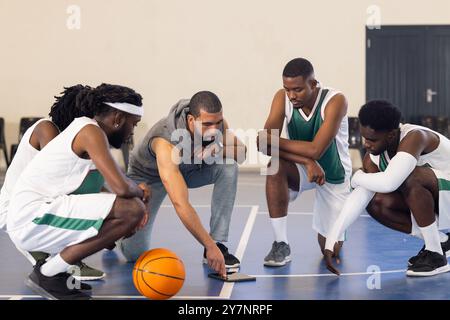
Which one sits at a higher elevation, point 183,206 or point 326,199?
point 183,206

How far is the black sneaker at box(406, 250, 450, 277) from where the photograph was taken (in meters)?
4.85

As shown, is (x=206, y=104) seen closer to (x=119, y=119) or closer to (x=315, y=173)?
(x=119, y=119)

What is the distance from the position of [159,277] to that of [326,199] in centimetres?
175

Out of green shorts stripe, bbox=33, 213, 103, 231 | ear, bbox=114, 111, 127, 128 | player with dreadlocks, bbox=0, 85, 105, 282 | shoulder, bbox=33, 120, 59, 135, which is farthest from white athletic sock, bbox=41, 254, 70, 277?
shoulder, bbox=33, 120, 59, 135

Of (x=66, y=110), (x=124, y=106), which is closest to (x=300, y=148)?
(x=124, y=106)

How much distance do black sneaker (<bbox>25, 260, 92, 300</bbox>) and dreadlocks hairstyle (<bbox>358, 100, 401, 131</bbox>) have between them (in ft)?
6.10

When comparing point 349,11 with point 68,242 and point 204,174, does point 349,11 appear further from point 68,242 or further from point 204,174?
point 68,242

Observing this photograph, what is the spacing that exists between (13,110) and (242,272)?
8.64 m

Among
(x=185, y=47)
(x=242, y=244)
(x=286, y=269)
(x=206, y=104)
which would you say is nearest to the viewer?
(x=206, y=104)

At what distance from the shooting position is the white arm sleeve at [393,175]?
Answer: 187 inches

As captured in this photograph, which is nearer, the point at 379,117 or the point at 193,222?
the point at 193,222

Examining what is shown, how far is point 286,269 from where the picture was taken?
5129mm

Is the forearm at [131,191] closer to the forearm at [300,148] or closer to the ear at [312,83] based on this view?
the forearm at [300,148]

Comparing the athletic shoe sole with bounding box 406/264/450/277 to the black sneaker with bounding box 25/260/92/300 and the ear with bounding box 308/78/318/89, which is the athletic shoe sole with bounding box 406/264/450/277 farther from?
the black sneaker with bounding box 25/260/92/300
